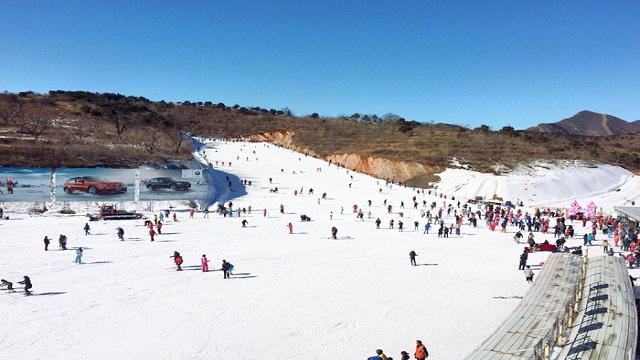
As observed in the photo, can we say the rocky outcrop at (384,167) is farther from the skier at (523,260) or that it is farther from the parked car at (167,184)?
the skier at (523,260)

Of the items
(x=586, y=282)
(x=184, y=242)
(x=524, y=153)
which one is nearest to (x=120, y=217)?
(x=184, y=242)

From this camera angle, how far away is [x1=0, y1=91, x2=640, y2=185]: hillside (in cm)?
4176

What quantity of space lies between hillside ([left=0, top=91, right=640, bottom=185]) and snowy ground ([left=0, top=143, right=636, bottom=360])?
1430 cm

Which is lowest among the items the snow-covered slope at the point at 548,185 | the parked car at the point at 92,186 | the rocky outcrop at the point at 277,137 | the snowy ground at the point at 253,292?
the snowy ground at the point at 253,292

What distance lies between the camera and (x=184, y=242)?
24281 millimetres

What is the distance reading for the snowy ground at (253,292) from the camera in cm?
1183

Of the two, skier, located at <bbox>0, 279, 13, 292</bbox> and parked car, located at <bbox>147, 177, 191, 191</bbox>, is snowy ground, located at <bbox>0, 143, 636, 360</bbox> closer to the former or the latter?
skier, located at <bbox>0, 279, 13, 292</bbox>

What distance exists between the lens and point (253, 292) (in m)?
16.1

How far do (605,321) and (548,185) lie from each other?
47.3m

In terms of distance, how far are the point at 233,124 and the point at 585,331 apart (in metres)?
114

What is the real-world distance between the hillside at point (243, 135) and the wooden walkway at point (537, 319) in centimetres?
3385

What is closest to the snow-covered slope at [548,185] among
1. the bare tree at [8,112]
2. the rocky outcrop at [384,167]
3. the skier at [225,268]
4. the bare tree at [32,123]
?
the rocky outcrop at [384,167]

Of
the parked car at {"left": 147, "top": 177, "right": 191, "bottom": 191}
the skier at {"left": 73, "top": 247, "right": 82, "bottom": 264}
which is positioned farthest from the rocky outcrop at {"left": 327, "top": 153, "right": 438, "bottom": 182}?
the skier at {"left": 73, "top": 247, "right": 82, "bottom": 264}

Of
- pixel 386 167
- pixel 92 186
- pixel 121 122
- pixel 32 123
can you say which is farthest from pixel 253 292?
pixel 121 122
